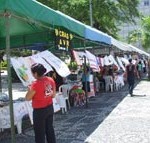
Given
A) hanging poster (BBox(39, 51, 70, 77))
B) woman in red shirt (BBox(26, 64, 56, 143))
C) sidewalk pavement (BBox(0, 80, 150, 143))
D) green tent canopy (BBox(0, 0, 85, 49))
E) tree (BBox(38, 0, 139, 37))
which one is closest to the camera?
woman in red shirt (BBox(26, 64, 56, 143))

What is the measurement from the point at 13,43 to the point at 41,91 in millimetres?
9003

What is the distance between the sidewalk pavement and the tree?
2514 centimetres

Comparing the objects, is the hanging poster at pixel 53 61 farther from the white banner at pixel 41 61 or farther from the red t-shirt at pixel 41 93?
the red t-shirt at pixel 41 93

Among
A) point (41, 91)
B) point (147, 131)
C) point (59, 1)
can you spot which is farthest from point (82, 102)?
point (59, 1)

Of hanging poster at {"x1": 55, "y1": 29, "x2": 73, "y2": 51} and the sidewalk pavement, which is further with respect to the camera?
hanging poster at {"x1": 55, "y1": 29, "x2": 73, "y2": 51}

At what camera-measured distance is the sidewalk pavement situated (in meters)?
9.77

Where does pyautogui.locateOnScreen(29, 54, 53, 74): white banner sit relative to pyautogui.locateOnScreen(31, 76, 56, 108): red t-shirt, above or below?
above

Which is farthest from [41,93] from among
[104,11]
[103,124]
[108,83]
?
[104,11]

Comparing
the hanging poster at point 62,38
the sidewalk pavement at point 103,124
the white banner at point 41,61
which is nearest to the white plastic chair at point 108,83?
the sidewalk pavement at point 103,124

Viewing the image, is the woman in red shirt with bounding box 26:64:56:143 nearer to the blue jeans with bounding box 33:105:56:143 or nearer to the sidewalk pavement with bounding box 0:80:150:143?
the blue jeans with bounding box 33:105:56:143

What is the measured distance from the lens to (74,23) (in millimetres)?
12859

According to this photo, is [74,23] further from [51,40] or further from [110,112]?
[110,112]

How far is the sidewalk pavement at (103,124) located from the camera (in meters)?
9.77

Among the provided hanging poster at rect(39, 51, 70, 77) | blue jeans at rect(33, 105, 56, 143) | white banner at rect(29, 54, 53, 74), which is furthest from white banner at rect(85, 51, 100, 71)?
blue jeans at rect(33, 105, 56, 143)
